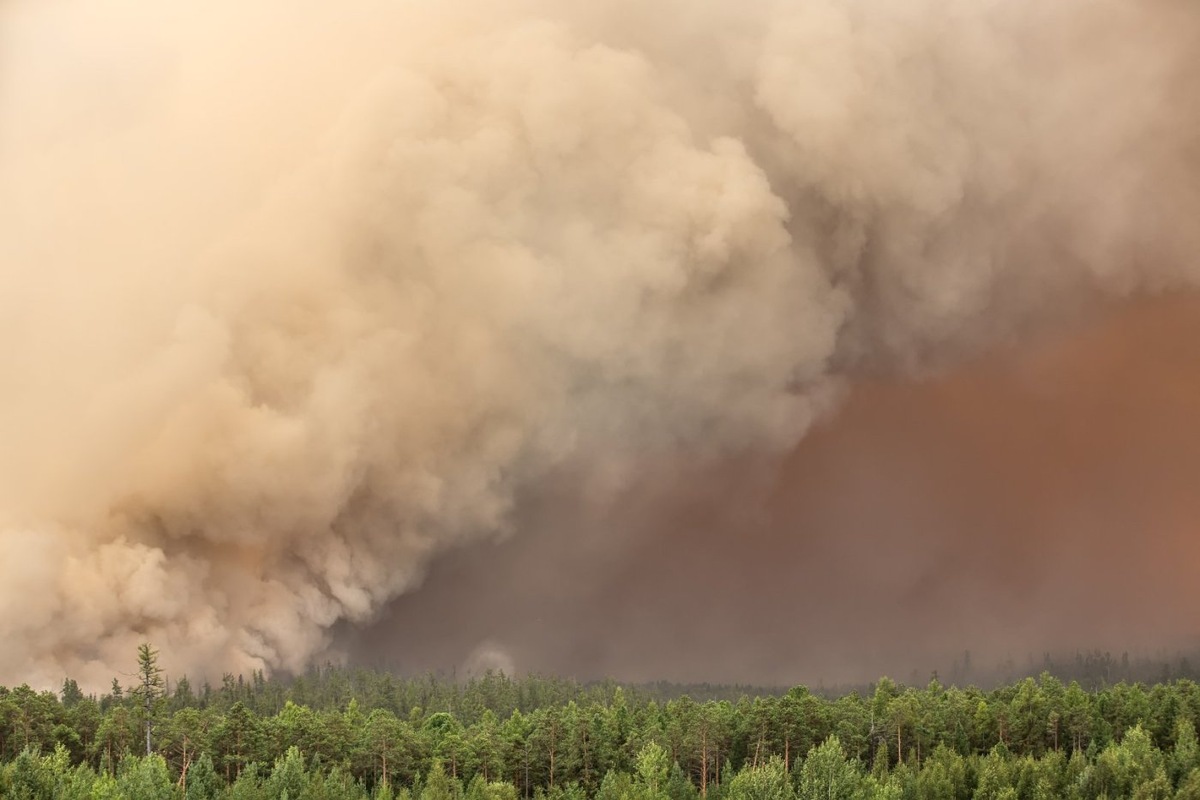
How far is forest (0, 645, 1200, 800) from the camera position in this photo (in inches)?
2813

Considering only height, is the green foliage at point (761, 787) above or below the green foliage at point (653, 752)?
below

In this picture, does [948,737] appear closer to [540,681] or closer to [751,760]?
[751,760]

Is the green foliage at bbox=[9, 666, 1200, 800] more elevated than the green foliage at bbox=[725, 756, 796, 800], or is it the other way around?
the green foliage at bbox=[9, 666, 1200, 800]

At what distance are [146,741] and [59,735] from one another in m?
7.74

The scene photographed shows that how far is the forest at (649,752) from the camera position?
71.4 metres

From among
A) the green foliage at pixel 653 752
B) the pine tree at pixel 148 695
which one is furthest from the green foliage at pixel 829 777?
the pine tree at pixel 148 695

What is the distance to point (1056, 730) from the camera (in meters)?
102

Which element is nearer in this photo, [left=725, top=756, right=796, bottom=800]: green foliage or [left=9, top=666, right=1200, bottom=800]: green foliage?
[left=725, top=756, right=796, bottom=800]: green foliage

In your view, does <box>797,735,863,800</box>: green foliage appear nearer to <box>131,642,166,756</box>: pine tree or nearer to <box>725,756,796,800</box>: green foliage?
<box>725,756,796,800</box>: green foliage

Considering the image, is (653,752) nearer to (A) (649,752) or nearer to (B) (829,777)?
(A) (649,752)

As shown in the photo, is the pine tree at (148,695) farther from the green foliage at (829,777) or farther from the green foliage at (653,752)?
the green foliage at (829,777)

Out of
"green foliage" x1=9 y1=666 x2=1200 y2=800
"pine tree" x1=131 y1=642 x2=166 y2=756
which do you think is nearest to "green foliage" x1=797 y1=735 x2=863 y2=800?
"green foliage" x1=9 y1=666 x2=1200 y2=800

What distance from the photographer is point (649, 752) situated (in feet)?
266

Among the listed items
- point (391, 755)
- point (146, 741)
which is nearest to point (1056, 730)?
point (391, 755)
